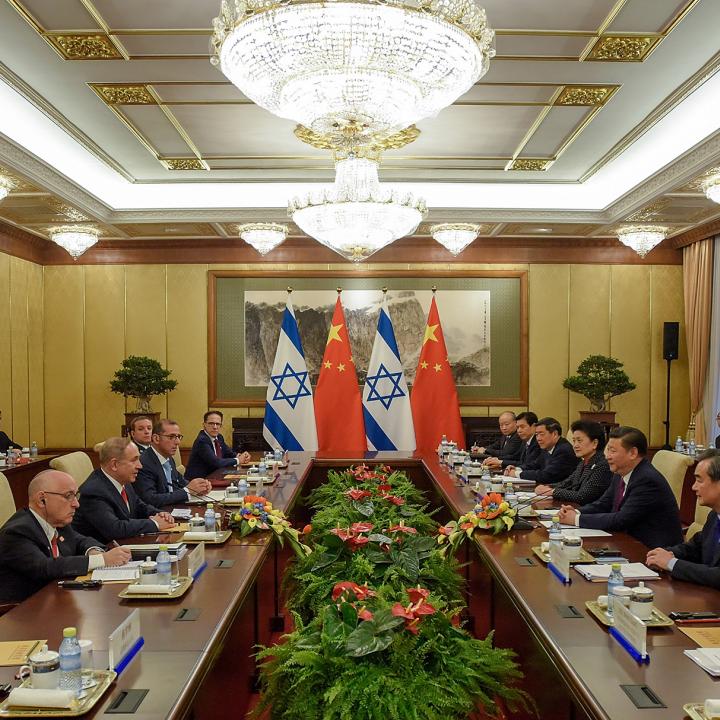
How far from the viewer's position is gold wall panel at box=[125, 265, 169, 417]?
9.93 metres

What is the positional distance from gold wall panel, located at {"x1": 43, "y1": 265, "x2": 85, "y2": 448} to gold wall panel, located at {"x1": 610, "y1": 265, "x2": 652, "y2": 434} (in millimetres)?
7313

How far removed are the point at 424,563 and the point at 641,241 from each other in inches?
251

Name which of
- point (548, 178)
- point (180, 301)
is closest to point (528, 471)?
point (548, 178)

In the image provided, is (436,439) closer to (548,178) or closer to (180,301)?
(548,178)

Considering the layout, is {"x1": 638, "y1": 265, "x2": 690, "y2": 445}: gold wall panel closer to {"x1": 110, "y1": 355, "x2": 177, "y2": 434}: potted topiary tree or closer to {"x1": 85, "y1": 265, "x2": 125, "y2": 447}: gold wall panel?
{"x1": 110, "y1": 355, "x2": 177, "y2": 434}: potted topiary tree

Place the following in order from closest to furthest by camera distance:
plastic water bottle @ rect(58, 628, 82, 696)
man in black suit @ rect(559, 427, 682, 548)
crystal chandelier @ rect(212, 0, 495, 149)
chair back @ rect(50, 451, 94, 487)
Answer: plastic water bottle @ rect(58, 628, 82, 696), crystal chandelier @ rect(212, 0, 495, 149), man in black suit @ rect(559, 427, 682, 548), chair back @ rect(50, 451, 94, 487)

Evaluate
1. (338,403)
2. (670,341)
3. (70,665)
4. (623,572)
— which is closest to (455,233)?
(338,403)

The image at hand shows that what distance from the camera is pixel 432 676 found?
213cm

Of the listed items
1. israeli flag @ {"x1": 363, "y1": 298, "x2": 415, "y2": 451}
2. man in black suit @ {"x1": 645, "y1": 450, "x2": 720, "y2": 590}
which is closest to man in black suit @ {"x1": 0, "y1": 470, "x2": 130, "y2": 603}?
man in black suit @ {"x1": 645, "y1": 450, "x2": 720, "y2": 590}

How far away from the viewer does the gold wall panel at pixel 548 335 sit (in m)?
9.89

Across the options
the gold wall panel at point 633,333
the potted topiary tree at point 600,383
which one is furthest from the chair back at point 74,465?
the gold wall panel at point 633,333

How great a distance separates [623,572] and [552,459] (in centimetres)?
307

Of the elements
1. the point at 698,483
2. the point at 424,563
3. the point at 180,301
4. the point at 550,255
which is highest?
the point at 550,255

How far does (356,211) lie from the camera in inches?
220
